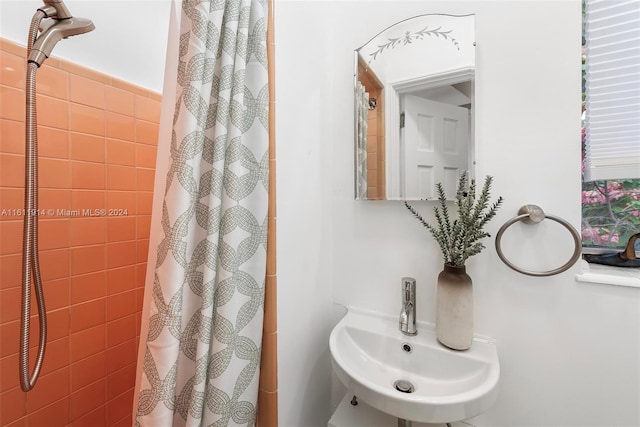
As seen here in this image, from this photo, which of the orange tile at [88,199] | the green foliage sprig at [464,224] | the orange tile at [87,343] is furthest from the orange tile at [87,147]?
the green foliage sprig at [464,224]

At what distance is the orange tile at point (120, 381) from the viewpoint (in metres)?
1.18

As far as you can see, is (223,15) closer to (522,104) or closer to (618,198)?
(522,104)

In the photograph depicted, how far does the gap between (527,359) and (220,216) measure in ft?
3.32

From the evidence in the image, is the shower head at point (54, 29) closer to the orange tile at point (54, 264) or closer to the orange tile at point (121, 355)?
the orange tile at point (54, 264)

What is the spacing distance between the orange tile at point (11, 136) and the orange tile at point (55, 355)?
2.12 feet

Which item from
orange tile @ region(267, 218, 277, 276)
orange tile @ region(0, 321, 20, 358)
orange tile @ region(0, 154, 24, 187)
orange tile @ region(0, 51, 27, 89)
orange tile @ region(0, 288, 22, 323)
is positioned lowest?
orange tile @ region(0, 321, 20, 358)

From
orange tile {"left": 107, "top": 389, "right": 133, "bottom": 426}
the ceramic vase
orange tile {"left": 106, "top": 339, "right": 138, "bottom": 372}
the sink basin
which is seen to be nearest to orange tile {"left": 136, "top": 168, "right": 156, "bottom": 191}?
orange tile {"left": 106, "top": 339, "right": 138, "bottom": 372}

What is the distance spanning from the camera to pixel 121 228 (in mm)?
1187

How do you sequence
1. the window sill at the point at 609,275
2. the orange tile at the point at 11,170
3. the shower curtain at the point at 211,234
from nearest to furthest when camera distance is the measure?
the shower curtain at the point at 211,234 → the window sill at the point at 609,275 → the orange tile at the point at 11,170

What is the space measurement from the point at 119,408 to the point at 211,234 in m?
1.10

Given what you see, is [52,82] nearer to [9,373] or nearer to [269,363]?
[9,373]

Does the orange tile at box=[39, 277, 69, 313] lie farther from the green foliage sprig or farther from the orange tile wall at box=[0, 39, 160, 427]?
the green foliage sprig

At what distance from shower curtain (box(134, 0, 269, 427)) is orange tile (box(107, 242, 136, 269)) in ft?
1.87

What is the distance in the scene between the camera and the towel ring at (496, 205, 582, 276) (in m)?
0.77
